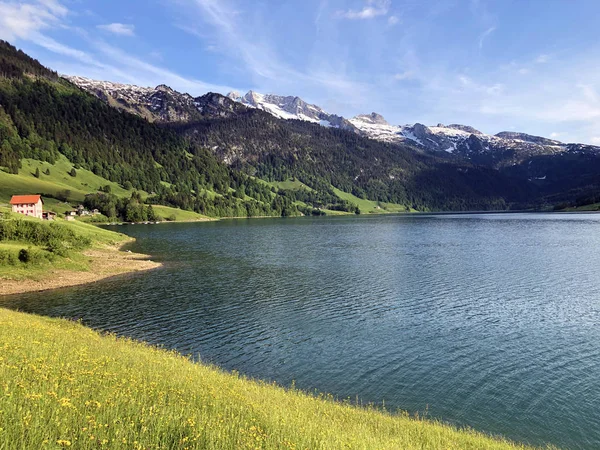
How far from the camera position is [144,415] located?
11.2 m

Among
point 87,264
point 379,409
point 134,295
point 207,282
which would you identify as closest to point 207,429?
point 379,409

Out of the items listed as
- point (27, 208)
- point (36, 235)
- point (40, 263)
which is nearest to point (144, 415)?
point (40, 263)

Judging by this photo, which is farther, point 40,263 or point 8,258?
point 40,263

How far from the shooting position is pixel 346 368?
3262 centimetres

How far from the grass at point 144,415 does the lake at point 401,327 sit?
8370mm

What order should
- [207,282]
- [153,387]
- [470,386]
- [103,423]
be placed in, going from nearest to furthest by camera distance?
[103,423] → [153,387] → [470,386] → [207,282]

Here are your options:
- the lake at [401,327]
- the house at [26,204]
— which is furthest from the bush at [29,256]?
the house at [26,204]

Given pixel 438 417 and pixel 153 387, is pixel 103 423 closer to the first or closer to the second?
pixel 153 387

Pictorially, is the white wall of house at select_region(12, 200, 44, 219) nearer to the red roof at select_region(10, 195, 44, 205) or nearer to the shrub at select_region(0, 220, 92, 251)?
the red roof at select_region(10, 195, 44, 205)

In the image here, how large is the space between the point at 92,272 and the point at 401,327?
56619 millimetres

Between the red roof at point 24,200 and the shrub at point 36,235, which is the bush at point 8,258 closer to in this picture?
the shrub at point 36,235

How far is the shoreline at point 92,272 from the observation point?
58938 mm

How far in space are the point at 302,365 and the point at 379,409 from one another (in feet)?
29.8

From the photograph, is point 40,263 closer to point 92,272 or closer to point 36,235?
point 92,272
